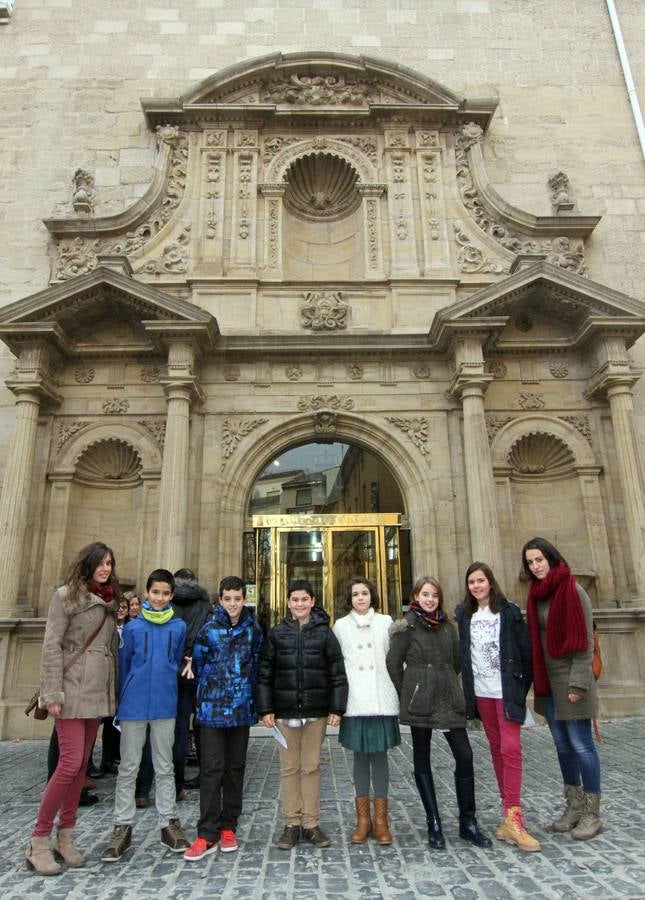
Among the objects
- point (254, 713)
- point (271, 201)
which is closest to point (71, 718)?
point (254, 713)

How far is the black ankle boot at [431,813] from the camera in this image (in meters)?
4.21

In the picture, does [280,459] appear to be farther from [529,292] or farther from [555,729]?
[555,729]

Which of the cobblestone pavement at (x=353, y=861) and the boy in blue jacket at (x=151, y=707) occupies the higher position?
the boy in blue jacket at (x=151, y=707)

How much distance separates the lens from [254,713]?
4402 mm

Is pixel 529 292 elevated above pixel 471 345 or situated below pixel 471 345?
above

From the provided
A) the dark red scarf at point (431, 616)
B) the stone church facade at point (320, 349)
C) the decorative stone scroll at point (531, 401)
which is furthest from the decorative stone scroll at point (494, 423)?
the dark red scarf at point (431, 616)

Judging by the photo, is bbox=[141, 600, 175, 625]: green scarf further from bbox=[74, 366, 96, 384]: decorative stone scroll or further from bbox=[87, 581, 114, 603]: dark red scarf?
bbox=[74, 366, 96, 384]: decorative stone scroll

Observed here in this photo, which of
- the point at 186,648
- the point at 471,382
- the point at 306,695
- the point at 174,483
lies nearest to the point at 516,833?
the point at 306,695

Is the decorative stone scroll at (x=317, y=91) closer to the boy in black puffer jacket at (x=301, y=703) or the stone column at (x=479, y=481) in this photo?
the stone column at (x=479, y=481)

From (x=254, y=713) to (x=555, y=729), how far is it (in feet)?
7.45

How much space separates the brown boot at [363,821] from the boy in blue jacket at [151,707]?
118 centimetres

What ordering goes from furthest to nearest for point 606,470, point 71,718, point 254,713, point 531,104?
point 531,104
point 606,470
point 254,713
point 71,718

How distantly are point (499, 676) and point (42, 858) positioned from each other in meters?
3.22

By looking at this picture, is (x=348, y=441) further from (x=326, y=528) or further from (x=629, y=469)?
(x=629, y=469)
